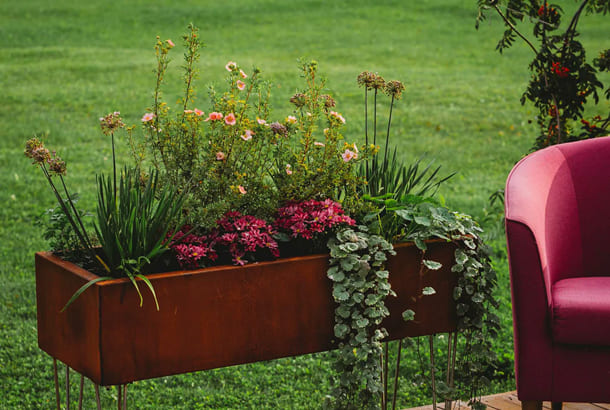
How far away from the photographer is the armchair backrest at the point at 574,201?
2730 mm

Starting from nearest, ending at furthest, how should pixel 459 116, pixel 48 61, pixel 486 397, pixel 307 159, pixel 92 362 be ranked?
1. pixel 92 362
2. pixel 307 159
3. pixel 486 397
4. pixel 459 116
5. pixel 48 61

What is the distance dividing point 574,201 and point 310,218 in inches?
43.3

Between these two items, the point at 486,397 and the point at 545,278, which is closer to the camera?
the point at 545,278

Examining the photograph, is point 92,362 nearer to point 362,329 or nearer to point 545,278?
point 362,329

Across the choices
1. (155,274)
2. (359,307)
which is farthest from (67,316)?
(359,307)

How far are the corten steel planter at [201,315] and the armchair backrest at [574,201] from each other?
1.77ft

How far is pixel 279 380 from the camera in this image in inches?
146

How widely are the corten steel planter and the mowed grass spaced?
0.25 metres

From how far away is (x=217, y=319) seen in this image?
2.11m

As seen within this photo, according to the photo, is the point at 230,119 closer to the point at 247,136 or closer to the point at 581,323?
the point at 247,136

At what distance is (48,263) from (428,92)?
9.01m

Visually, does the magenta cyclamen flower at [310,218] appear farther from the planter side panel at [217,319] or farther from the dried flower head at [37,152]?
the dried flower head at [37,152]

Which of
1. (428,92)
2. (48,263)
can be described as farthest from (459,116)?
(48,263)

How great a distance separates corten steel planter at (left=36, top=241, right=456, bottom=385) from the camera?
1.99 meters
